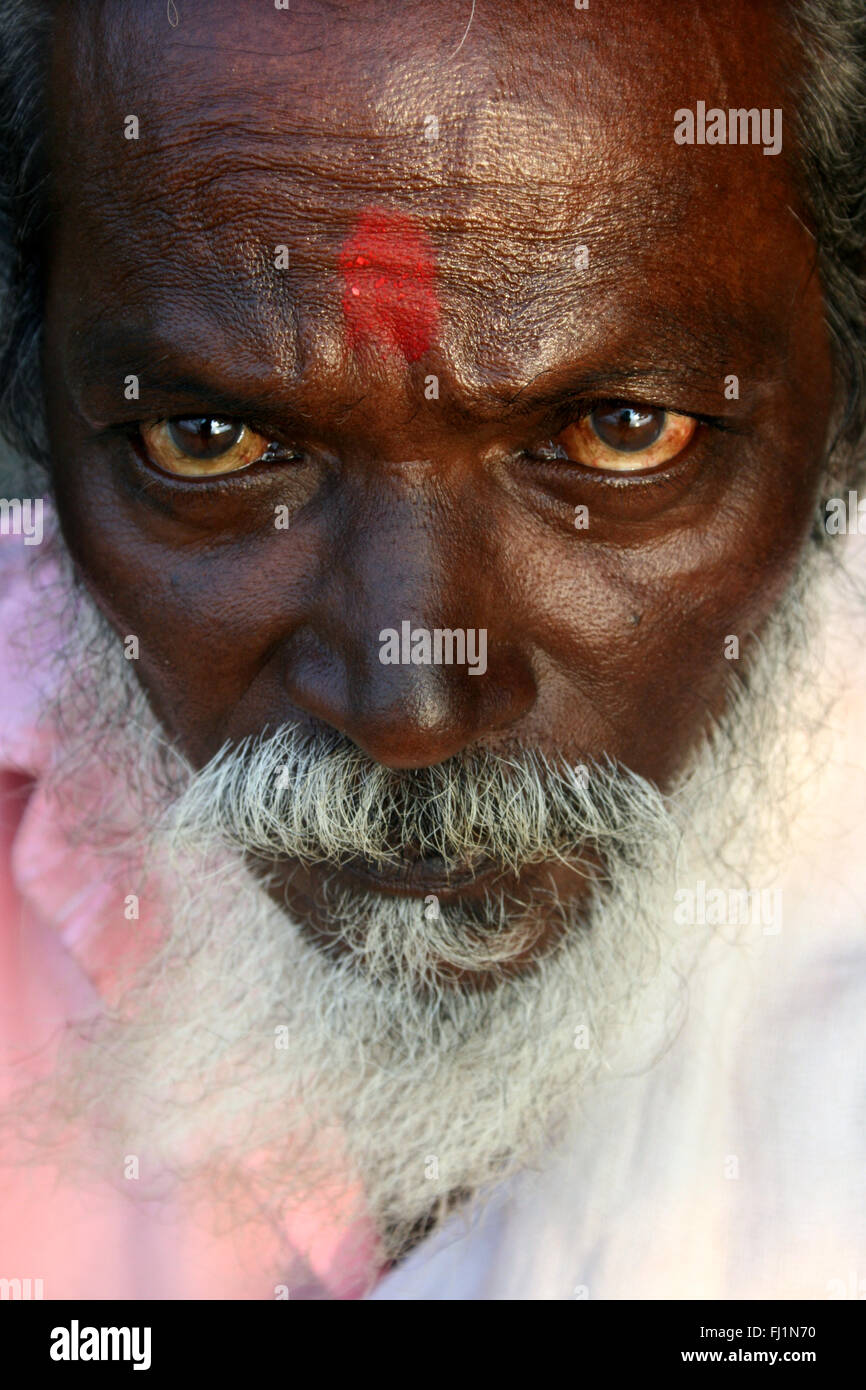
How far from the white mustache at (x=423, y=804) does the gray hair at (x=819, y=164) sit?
0.58 metres

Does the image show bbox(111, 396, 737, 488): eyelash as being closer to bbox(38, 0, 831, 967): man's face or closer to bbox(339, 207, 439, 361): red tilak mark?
bbox(38, 0, 831, 967): man's face

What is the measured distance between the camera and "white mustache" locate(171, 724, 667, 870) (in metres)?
1.56

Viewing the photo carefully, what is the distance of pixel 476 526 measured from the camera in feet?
4.92

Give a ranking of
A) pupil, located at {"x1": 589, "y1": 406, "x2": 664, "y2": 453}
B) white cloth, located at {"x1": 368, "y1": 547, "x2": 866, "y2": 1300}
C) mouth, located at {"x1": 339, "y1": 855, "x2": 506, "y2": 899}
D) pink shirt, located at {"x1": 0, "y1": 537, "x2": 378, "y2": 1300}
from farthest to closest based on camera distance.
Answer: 1. pink shirt, located at {"x1": 0, "y1": 537, "x2": 378, "y2": 1300}
2. white cloth, located at {"x1": 368, "y1": 547, "x2": 866, "y2": 1300}
3. mouth, located at {"x1": 339, "y1": 855, "x2": 506, "y2": 899}
4. pupil, located at {"x1": 589, "y1": 406, "x2": 664, "y2": 453}

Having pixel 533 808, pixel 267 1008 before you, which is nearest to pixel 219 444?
pixel 533 808

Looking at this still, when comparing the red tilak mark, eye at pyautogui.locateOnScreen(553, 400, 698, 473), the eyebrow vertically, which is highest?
the red tilak mark

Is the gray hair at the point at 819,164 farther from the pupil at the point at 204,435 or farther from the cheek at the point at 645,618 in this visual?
the pupil at the point at 204,435

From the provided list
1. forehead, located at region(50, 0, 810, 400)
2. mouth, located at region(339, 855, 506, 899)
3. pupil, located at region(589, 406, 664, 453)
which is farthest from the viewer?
mouth, located at region(339, 855, 506, 899)

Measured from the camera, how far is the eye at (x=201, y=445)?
A: 1555 millimetres

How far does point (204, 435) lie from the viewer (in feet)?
5.14

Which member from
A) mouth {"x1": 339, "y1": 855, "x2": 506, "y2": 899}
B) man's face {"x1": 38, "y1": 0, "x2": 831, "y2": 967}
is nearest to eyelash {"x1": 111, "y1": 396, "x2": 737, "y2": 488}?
man's face {"x1": 38, "y1": 0, "x2": 831, "y2": 967}

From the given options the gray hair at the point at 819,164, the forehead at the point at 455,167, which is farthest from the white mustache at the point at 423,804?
the gray hair at the point at 819,164

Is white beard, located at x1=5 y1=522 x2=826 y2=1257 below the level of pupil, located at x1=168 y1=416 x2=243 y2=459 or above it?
below

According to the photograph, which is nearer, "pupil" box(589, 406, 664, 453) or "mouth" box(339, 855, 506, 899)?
"pupil" box(589, 406, 664, 453)
